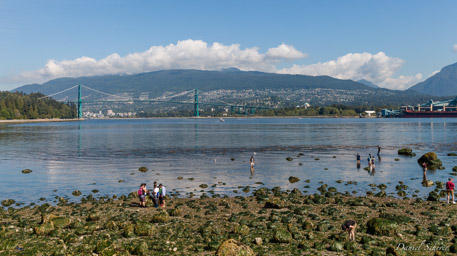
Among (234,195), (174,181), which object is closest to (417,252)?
(234,195)

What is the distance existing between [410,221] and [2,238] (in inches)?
700

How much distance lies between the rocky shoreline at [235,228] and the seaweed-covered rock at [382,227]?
0.04 metres

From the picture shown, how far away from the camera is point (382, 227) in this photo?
17156 mm

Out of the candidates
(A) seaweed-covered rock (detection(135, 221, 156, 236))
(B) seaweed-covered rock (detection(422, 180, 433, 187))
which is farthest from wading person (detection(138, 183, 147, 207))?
(B) seaweed-covered rock (detection(422, 180, 433, 187))

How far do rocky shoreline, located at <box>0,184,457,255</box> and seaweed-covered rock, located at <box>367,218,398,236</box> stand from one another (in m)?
0.04

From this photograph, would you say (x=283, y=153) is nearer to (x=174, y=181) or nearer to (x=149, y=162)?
(x=149, y=162)

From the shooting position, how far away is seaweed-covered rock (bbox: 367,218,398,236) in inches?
671

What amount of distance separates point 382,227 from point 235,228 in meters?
6.16

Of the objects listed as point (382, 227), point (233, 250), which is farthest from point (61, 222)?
point (382, 227)

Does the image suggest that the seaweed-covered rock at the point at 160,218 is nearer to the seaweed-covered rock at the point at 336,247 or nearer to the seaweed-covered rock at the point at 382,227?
the seaweed-covered rock at the point at 336,247

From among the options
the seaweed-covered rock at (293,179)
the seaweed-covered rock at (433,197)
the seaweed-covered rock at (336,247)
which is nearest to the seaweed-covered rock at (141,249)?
the seaweed-covered rock at (336,247)

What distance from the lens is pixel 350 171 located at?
3781 cm

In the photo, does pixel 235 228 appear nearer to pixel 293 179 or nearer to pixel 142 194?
pixel 142 194

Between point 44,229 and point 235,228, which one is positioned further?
point 235,228
